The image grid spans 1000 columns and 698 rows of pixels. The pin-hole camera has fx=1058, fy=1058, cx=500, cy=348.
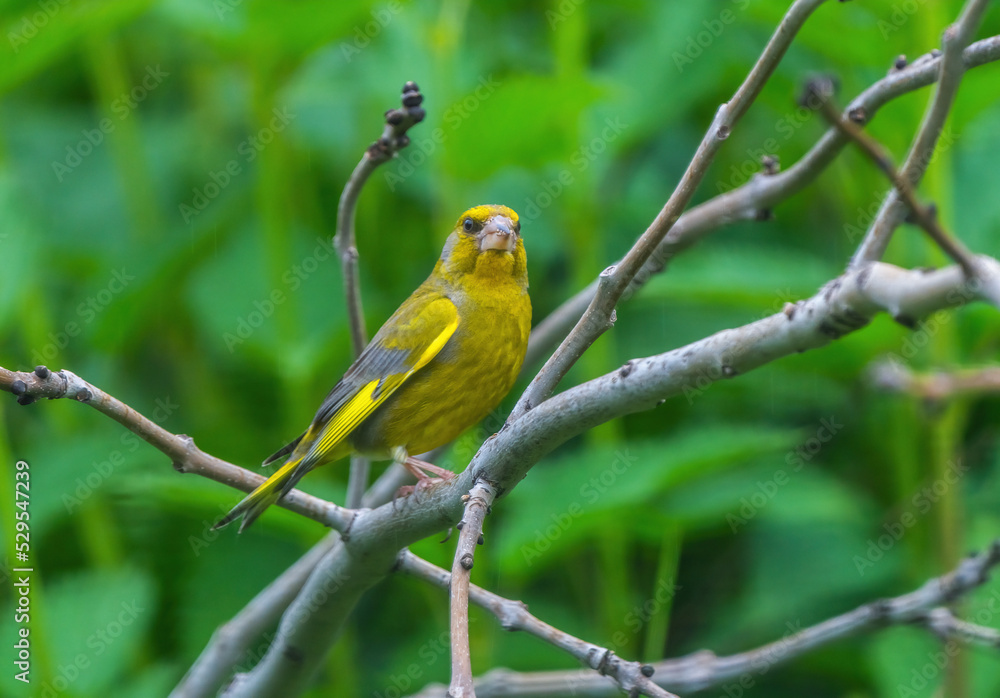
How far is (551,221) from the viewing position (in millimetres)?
4438

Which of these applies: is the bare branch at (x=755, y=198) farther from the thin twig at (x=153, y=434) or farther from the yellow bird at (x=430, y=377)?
the thin twig at (x=153, y=434)

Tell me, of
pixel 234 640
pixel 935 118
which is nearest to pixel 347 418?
pixel 234 640

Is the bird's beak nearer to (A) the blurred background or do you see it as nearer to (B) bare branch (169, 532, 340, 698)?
(A) the blurred background

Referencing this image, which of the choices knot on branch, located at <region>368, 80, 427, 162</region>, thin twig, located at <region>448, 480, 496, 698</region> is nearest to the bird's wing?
knot on branch, located at <region>368, 80, 427, 162</region>

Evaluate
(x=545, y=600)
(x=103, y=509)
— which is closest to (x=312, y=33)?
(x=103, y=509)

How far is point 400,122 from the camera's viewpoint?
88.4 inches

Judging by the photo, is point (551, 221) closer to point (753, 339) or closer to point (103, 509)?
point (103, 509)

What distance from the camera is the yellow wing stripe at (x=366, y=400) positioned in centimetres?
303

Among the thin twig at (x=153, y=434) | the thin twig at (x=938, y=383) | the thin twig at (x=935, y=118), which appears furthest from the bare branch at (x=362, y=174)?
the thin twig at (x=938, y=383)

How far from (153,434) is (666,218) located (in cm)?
110

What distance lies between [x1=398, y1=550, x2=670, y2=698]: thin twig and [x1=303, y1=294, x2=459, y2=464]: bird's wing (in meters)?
0.69

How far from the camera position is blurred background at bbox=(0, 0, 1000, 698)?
347 cm

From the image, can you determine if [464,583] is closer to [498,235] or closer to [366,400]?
[366,400]

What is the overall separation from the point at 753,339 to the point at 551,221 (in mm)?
2770
